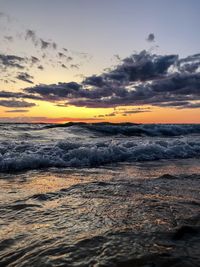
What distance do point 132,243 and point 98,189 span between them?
2.44m

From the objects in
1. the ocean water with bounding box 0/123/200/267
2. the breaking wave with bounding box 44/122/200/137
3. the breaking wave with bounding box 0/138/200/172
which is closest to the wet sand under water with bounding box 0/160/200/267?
the ocean water with bounding box 0/123/200/267

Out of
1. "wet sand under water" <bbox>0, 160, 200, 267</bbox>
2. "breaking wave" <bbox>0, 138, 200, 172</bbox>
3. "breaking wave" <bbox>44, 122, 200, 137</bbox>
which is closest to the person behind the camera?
"wet sand under water" <bbox>0, 160, 200, 267</bbox>

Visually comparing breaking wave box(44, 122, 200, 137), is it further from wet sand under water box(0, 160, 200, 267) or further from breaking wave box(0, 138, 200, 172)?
wet sand under water box(0, 160, 200, 267)

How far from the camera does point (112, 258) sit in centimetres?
269

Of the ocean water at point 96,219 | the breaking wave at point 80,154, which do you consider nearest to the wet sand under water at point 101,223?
the ocean water at point 96,219

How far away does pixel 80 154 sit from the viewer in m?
9.90

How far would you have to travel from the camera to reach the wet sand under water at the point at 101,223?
8.94 ft

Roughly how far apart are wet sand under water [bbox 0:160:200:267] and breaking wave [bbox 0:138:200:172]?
2.65 metres

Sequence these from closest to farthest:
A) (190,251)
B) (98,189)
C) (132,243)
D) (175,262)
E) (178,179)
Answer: (175,262) → (190,251) → (132,243) → (98,189) → (178,179)

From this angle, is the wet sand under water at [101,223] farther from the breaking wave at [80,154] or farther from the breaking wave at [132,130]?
the breaking wave at [132,130]

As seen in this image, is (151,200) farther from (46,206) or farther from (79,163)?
(79,163)

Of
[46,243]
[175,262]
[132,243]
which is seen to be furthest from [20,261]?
[175,262]

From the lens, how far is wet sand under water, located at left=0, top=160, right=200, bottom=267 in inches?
107

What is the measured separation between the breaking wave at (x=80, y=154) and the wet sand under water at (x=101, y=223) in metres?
2.65
